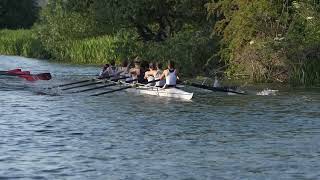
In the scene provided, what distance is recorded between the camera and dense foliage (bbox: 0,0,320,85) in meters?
33.3

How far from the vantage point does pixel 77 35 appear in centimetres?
5756

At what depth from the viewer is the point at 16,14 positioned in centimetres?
9162

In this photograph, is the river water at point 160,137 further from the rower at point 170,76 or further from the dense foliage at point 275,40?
the dense foliage at point 275,40

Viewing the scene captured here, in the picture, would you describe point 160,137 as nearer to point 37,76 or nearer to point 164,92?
point 164,92

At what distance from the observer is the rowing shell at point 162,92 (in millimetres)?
27688

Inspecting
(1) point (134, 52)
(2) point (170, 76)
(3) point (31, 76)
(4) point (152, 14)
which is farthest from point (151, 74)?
(4) point (152, 14)

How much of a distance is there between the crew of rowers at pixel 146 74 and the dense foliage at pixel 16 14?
192ft

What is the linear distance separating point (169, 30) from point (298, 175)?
3177 cm

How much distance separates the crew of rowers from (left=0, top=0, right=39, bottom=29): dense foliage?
58.4 meters

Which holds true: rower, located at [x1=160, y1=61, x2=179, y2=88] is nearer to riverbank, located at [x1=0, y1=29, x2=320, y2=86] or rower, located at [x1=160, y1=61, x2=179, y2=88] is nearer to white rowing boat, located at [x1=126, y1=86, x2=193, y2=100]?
white rowing boat, located at [x1=126, y1=86, x2=193, y2=100]

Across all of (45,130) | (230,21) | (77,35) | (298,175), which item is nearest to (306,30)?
(230,21)

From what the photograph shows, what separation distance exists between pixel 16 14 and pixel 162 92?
2618 inches

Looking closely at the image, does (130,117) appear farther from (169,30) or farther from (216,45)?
(169,30)

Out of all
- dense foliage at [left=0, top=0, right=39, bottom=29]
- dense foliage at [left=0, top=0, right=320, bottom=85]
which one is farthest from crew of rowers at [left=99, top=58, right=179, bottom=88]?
dense foliage at [left=0, top=0, right=39, bottom=29]
